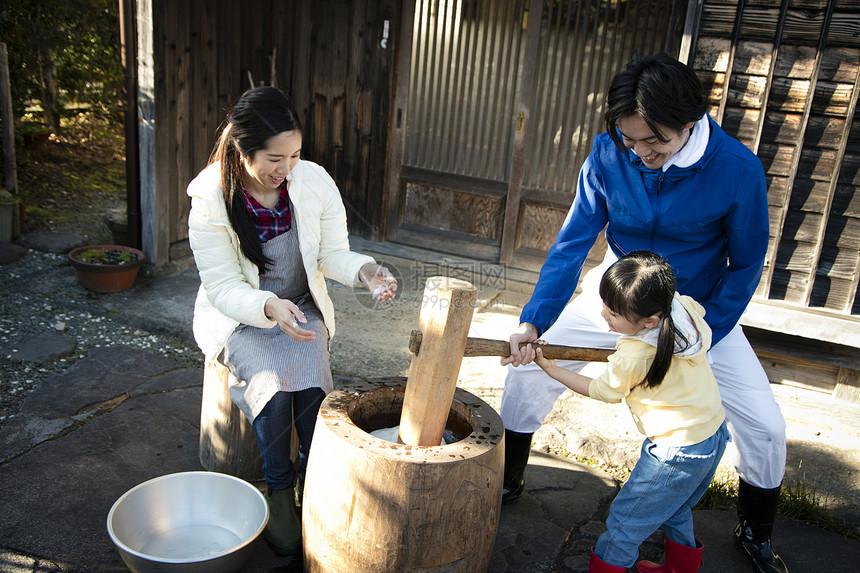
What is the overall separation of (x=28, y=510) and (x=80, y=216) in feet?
13.7

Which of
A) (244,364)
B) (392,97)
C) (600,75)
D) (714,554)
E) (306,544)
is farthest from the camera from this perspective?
(392,97)

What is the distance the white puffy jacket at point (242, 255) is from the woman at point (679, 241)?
2.66 feet

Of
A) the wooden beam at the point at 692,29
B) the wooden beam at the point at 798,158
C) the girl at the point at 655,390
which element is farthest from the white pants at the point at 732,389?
the wooden beam at the point at 692,29

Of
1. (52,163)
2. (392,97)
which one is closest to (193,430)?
(392,97)

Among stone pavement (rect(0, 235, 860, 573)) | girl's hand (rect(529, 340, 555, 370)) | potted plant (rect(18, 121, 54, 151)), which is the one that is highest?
potted plant (rect(18, 121, 54, 151))

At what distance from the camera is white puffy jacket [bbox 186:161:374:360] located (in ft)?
8.33

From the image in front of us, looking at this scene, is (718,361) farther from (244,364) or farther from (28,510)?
(28,510)

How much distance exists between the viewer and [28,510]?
2689mm

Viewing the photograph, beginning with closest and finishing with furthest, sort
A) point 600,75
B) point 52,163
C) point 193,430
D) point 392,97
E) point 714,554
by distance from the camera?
1. point 714,554
2. point 193,430
3. point 600,75
4. point 392,97
5. point 52,163

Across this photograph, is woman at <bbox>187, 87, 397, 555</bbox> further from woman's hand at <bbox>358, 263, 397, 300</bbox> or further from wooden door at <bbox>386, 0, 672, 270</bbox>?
wooden door at <bbox>386, 0, 672, 270</bbox>

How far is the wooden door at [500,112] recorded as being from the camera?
5.10m

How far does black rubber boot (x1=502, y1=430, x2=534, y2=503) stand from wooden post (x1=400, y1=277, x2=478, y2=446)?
69 cm

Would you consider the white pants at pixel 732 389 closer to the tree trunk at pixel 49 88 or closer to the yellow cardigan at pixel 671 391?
the yellow cardigan at pixel 671 391

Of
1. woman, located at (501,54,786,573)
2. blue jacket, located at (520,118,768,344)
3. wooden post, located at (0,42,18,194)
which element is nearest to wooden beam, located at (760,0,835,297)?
blue jacket, located at (520,118,768,344)
